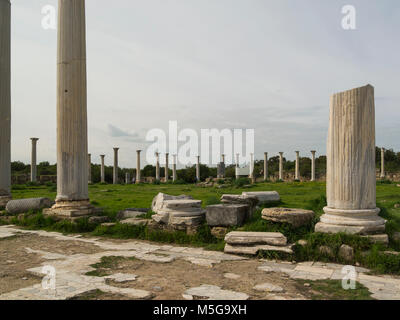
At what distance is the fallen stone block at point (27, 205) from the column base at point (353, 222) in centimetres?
853

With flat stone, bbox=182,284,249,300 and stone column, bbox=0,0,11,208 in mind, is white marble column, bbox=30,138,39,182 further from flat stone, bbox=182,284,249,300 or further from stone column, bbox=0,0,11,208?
flat stone, bbox=182,284,249,300

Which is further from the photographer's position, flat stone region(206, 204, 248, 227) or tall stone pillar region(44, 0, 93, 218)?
tall stone pillar region(44, 0, 93, 218)

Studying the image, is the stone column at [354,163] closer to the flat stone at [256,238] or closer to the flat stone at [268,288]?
the flat stone at [256,238]

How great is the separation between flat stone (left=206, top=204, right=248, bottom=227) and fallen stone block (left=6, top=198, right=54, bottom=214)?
6131 mm

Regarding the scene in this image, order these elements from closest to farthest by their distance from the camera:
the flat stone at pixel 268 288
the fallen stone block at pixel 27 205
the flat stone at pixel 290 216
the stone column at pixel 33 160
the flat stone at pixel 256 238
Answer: the flat stone at pixel 268 288
the flat stone at pixel 256 238
the flat stone at pixel 290 216
the fallen stone block at pixel 27 205
the stone column at pixel 33 160

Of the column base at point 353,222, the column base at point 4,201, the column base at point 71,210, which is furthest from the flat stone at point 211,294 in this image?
the column base at point 4,201

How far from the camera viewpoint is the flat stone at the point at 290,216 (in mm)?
6941

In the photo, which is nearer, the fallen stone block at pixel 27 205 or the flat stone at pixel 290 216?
the flat stone at pixel 290 216

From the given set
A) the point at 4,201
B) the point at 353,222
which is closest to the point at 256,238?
the point at 353,222

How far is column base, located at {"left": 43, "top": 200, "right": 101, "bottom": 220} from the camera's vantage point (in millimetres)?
9391

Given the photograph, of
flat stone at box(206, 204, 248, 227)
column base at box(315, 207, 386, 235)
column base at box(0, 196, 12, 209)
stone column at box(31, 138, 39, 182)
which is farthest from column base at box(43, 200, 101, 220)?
stone column at box(31, 138, 39, 182)

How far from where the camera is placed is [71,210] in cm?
941

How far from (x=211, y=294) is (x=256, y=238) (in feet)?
8.09
